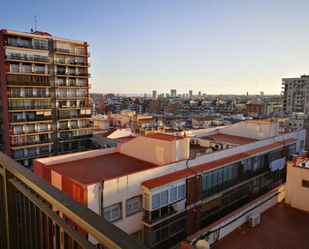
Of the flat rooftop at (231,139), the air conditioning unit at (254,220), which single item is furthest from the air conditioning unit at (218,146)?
the air conditioning unit at (254,220)

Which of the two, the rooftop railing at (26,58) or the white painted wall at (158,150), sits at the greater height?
the rooftop railing at (26,58)

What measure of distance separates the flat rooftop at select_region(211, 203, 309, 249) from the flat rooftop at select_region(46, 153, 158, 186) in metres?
5.54

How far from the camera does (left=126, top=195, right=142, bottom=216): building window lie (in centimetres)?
1086

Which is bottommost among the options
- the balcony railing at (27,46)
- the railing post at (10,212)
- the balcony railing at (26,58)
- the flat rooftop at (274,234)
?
the flat rooftop at (274,234)

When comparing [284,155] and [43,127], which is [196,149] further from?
[43,127]

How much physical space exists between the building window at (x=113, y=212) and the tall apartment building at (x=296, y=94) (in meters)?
86.5

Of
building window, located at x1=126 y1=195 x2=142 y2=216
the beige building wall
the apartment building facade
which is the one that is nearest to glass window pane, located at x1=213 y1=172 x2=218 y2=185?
the apartment building facade

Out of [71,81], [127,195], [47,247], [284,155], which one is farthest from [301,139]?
[71,81]

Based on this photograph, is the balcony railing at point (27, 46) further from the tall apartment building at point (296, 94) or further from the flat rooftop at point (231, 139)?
the tall apartment building at point (296, 94)

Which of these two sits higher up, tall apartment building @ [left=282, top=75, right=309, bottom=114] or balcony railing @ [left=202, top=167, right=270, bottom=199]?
tall apartment building @ [left=282, top=75, right=309, bottom=114]

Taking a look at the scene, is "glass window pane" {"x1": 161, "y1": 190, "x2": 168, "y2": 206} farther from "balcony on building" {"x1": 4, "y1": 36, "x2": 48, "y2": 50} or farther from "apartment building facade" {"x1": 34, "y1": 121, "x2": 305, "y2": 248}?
"balcony on building" {"x1": 4, "y1": 36, "x2": 48, "y2": 50}

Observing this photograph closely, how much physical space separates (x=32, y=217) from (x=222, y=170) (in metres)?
13.5

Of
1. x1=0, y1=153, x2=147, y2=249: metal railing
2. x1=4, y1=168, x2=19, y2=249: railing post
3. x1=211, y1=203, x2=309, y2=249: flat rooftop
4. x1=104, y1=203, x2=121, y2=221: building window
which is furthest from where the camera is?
x1=104, y1=203, x2=121, y2=221: building window

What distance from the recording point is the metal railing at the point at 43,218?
1.26 metres
